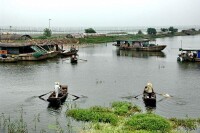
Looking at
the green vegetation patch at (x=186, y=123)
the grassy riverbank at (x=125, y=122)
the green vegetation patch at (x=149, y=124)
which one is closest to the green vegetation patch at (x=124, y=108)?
the grassy riverbank at (x=125, y=122)

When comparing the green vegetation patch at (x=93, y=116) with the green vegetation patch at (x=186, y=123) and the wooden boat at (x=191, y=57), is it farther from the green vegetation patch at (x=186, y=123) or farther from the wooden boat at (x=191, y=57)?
the wooden boat at (x=191, y=57)

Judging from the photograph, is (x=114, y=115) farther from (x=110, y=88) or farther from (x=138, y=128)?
(x=110, y=88)

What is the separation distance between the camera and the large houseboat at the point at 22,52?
53.1 meters

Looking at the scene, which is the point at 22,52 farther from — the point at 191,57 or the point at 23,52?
the point at 191,57

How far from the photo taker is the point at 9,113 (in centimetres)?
2331

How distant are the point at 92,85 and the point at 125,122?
568 inches

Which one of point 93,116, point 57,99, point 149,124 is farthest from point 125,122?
point 57,99

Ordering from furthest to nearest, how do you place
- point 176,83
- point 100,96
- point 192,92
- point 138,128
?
point 176,83, point 192,92, point 100,96, point 138,128

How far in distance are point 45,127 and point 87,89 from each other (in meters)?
12.3

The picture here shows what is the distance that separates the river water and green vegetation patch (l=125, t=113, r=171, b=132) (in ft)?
10.8

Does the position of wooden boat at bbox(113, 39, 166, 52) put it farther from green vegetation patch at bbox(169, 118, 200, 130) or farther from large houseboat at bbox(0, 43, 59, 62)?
green vegetation patch at bbox(169, 118, 200, 130)

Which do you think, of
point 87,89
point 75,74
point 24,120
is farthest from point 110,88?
point 24,120

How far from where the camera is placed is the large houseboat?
53.1m

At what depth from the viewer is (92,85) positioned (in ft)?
113
